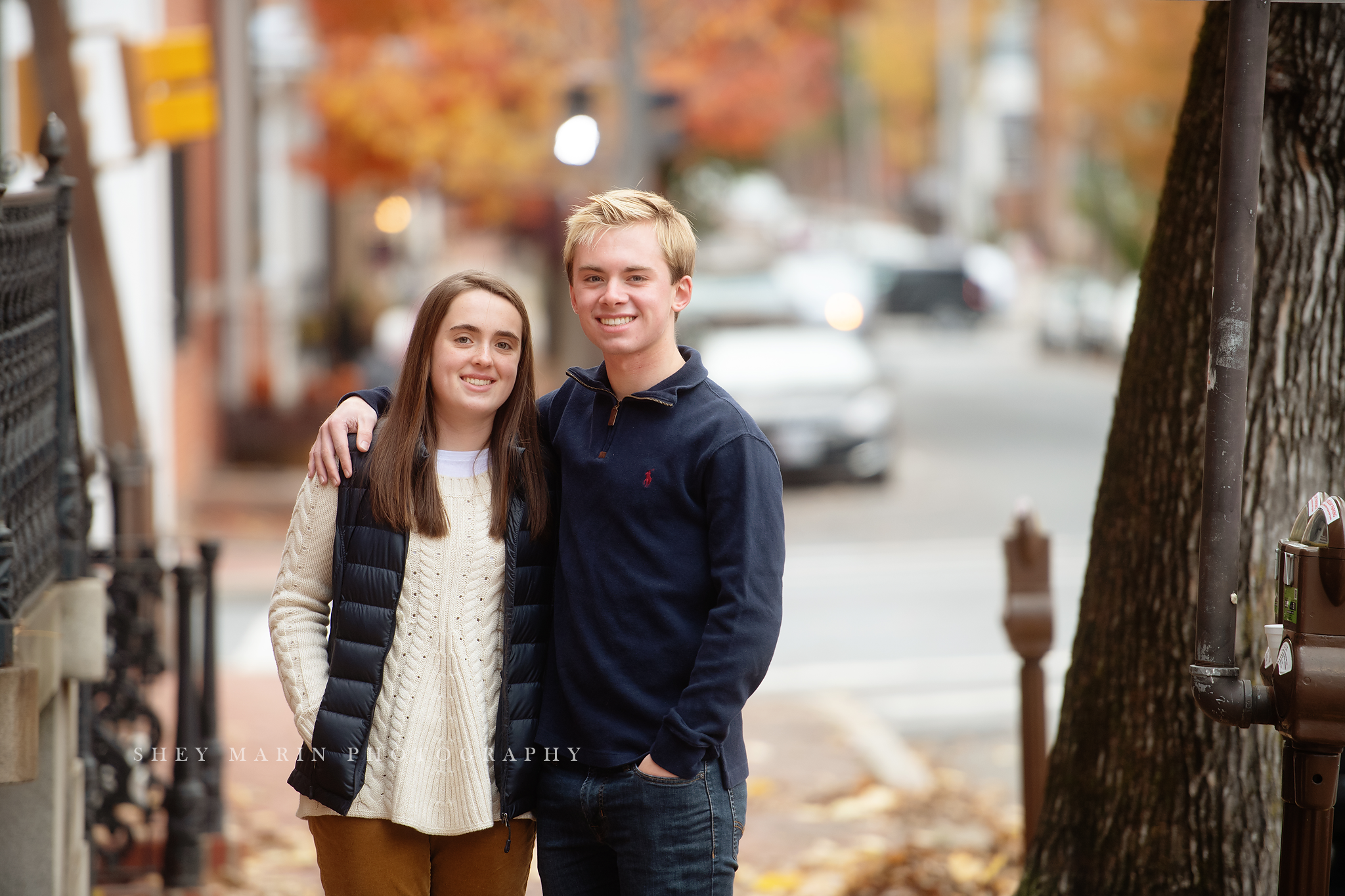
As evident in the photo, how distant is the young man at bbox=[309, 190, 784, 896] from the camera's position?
2598 mm

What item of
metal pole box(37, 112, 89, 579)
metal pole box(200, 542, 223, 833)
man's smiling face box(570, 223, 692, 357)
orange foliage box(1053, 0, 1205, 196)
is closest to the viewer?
man's smiling face box(570, 223, 692, 357)

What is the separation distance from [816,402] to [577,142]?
11396mm

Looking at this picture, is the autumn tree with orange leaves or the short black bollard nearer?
the short black bollard

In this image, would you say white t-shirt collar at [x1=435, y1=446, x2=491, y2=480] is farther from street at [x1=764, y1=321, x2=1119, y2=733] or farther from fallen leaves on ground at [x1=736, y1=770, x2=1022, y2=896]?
street at [x1=764, y1=321, x2=1119, y2=733]

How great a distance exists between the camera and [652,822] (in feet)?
8.59

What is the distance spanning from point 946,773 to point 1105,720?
3.00 metres

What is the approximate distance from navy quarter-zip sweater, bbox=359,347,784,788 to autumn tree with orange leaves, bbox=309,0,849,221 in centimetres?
1133

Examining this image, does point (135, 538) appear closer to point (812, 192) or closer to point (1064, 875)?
point (1064, 875)

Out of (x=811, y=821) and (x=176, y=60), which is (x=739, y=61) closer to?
(x=176, y=60)

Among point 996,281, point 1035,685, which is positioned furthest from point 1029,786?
point 996,281

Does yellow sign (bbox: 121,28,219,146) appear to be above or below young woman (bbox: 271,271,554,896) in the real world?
above

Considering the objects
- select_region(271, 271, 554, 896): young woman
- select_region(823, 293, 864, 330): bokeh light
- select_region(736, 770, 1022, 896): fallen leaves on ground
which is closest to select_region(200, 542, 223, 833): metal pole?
select_region(736, 770, 1022, 896): fallen leaves on ground

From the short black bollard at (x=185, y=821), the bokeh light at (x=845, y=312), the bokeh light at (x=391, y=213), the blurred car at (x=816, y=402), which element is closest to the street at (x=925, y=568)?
the blurred car at (x=816, y=402)

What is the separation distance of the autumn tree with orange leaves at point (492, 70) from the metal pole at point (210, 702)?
9.27 metres
